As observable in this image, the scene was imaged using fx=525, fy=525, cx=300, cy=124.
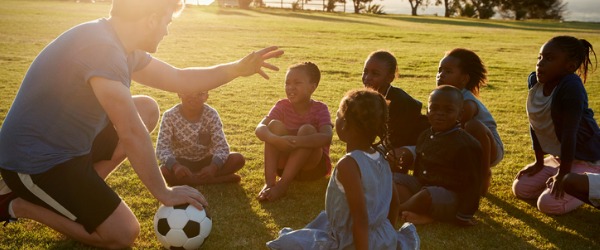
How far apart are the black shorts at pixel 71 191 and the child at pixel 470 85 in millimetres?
3226

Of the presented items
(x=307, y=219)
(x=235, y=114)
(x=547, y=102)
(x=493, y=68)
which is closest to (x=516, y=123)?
(x=547, y=102)

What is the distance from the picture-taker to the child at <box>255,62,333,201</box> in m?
5.14

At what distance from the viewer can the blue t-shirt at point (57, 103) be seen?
3629 mm

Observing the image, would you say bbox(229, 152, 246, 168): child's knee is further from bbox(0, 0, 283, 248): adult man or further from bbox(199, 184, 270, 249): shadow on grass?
bbox(0, 0, 283, 248): adult man

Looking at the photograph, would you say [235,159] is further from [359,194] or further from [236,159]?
[359,194]

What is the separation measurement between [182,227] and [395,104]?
107 inches

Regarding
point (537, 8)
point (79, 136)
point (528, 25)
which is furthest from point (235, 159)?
point (537, 8)

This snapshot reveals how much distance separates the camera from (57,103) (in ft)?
12.0

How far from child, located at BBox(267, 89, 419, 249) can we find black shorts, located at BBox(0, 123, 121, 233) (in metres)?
1.25

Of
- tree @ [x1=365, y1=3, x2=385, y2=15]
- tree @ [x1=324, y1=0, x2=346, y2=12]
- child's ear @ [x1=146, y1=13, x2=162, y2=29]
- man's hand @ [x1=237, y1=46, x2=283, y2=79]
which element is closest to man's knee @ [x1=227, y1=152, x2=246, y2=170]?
man's hand @ [x1=237, y1=46, x2=283, y2=79]

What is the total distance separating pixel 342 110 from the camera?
3.36 meters

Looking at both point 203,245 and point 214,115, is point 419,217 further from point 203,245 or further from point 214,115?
point 214,115

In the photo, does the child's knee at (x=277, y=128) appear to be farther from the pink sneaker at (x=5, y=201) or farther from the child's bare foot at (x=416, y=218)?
the pink sneaker at (x=5, y=201)

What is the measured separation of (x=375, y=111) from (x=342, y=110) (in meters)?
0.22
